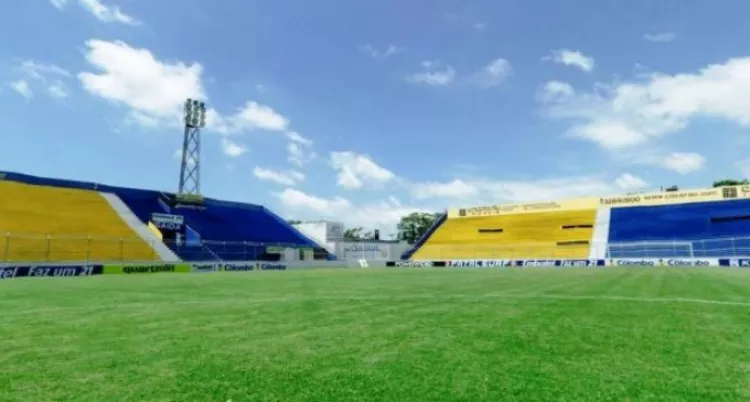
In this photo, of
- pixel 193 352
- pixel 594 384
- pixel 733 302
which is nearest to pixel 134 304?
pixel 193 352

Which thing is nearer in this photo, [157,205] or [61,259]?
[61,259]

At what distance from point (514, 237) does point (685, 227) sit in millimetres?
16436

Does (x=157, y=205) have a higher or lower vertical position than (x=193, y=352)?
higher

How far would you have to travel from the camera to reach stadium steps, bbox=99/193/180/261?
3747cm

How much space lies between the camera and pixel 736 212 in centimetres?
4578

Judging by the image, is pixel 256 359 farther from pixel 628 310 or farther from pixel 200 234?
pixel 200 234

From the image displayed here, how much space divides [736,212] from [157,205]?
53802 mm

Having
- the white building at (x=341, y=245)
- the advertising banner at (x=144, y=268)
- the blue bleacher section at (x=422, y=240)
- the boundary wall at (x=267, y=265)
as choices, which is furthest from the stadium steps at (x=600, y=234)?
the advertising banner at (x=144, y=268)

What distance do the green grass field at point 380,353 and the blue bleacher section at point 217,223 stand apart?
109ft

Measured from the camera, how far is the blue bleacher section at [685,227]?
40.3 meters

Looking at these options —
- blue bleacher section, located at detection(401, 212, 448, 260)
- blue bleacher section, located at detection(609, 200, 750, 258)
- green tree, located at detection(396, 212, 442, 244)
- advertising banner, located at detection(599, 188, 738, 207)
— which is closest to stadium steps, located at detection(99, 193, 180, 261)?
blue bleacher section, located at detection(401, 212, 448, 260)

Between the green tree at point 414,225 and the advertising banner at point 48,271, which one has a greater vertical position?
the green tree at point 414,225

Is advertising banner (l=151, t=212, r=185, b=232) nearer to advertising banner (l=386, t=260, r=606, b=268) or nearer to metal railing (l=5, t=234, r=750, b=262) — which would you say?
metal railing (l=5, t=234, r=750, b=262)

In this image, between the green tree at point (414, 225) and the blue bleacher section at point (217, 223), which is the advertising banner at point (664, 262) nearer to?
the blue bleacher section at point (217, 223)
